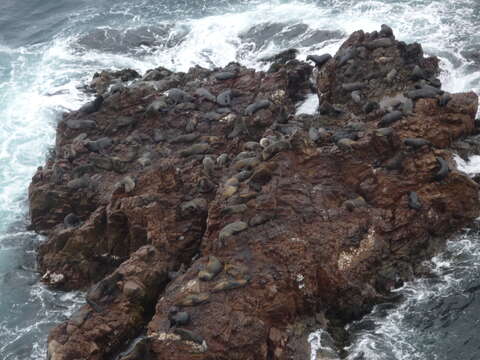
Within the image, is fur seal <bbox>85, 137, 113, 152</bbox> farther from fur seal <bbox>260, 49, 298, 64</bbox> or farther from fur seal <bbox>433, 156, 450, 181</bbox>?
fur seal <bbox>433, 156, 450, 181</bbox>

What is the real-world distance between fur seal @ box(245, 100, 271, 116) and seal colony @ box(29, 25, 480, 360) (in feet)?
0.35

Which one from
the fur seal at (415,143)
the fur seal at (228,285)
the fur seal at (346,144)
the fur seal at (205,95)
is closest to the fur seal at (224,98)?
the fur seal at (205,95)

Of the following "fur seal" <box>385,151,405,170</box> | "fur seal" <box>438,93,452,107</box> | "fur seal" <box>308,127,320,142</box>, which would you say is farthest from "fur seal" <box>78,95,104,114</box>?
"fur seal" <box>438,93,452,107</box>

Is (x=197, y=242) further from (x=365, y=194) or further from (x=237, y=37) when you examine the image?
(x=237, y=37)

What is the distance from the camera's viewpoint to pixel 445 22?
1262 inches

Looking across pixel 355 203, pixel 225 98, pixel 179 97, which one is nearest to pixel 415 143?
pixel 355 203

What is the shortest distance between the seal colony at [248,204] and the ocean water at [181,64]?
3.29ft

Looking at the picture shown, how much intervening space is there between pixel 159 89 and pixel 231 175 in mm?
8143

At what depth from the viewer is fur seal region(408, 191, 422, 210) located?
17711 mm

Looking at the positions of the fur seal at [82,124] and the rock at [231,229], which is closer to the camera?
the rock at [231,229]

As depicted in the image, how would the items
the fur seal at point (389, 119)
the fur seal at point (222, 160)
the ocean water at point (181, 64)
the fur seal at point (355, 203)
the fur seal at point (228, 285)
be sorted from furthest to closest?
the fur seal at point (222, 160)
the fur seal at point (389, 119)
the fur seal at point (355, 203)
the ocean water at point (181, 64)
the fur seal at point (228, 285)

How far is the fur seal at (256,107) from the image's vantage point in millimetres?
22703

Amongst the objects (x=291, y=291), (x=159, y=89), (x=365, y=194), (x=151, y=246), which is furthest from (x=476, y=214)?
(x=159, y=89)

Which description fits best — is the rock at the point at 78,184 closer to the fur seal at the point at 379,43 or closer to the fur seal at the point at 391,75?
the fur seal at the point at 391,75
